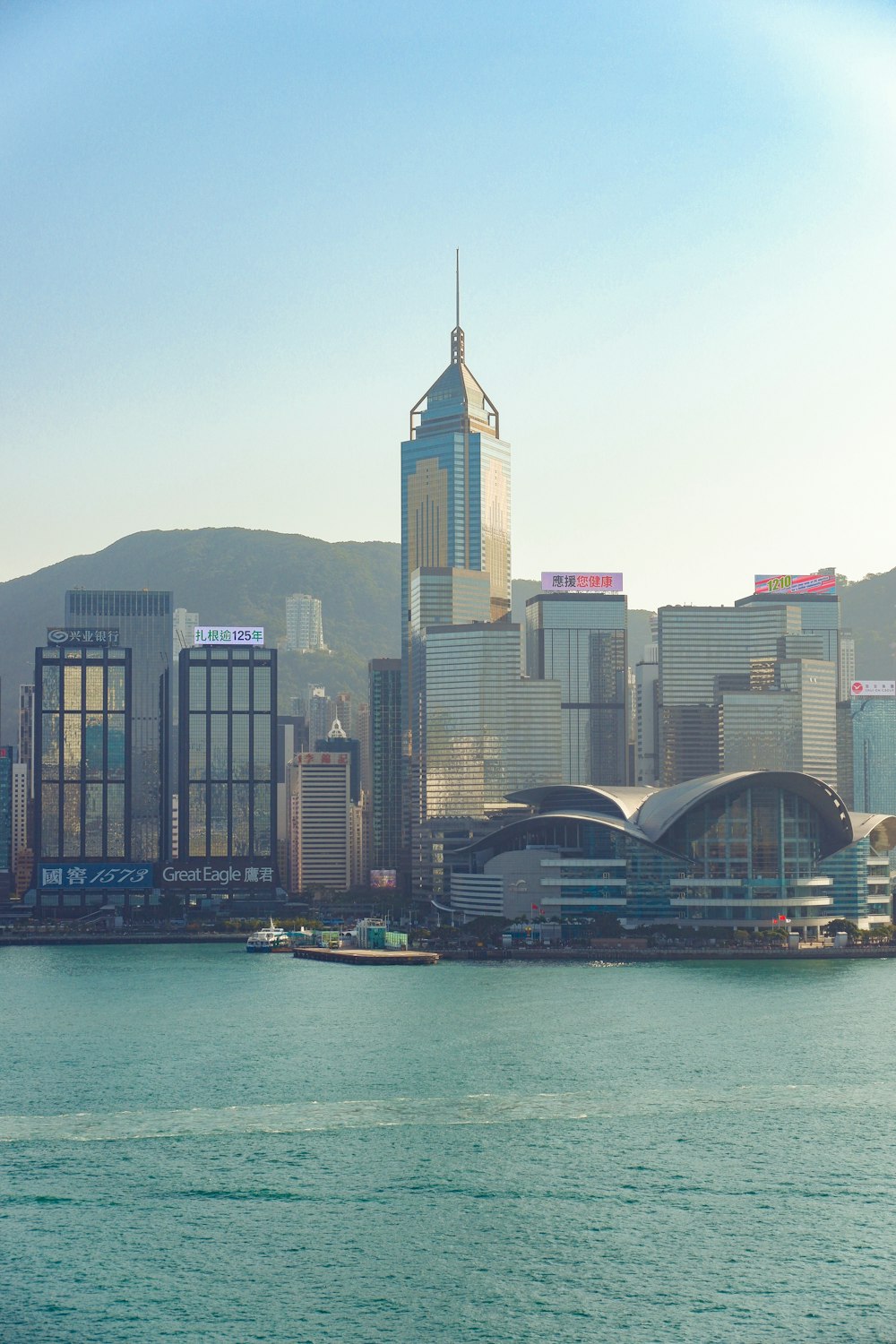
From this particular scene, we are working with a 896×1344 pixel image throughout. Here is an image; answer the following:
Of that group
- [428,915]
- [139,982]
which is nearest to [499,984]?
[139,982]

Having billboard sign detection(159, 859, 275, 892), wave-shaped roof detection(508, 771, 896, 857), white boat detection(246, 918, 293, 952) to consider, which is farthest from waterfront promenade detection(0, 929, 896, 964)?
billboard sign detection(159, 859, 275, 892)

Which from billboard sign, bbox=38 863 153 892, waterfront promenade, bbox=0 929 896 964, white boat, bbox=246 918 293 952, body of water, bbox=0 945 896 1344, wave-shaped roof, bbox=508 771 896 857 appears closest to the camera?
body of water, bbox=0 945 896 1344

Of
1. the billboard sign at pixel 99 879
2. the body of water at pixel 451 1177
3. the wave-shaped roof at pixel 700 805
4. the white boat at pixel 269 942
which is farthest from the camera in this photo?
the billboard sign at pixel 99 879

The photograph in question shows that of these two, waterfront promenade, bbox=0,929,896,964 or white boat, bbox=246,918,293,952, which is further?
white boat, bbox=246,918,293,952

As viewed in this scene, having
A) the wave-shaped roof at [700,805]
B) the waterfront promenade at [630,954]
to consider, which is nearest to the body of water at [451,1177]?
the waterfront promenade at [630,954]

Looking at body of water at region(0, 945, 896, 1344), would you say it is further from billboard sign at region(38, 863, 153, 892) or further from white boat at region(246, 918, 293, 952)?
billboard sign at region(38, 863, 153, 892)

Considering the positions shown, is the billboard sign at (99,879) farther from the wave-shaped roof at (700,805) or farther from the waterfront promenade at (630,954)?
the wave-shaped roof at (700,805)
